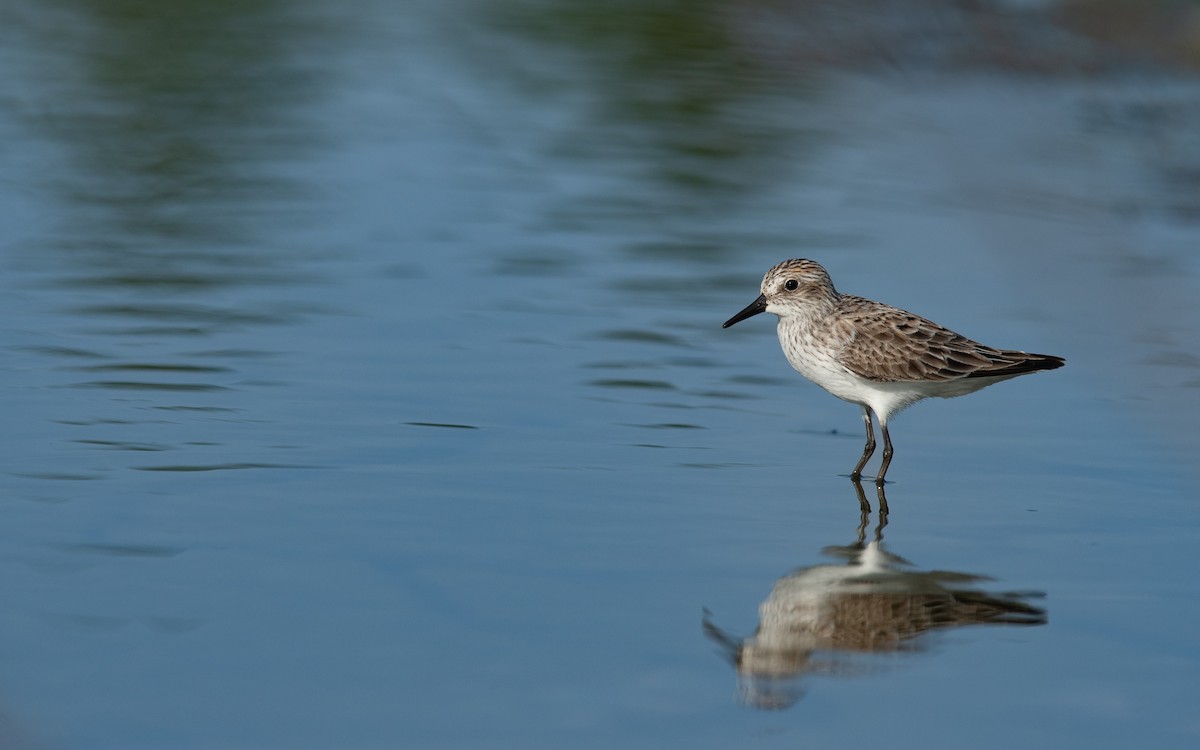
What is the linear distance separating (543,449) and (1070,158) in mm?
10680

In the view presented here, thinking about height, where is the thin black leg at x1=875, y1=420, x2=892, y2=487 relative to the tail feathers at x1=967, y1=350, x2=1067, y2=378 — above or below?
below

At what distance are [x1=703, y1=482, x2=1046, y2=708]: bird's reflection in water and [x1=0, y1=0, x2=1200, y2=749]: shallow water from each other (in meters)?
0.05

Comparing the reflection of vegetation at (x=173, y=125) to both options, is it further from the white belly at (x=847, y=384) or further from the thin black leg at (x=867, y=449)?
the thin black leg at (x=867, y=449)

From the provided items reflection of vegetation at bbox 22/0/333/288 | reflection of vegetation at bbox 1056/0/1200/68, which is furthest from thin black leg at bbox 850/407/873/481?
reflection of vegetation at bbox 1056/0/1200/68

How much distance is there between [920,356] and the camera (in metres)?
10.3

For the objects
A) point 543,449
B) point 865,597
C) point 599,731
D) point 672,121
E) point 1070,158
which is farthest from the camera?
point 672,121

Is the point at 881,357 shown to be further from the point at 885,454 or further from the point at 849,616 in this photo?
the point at 849,616

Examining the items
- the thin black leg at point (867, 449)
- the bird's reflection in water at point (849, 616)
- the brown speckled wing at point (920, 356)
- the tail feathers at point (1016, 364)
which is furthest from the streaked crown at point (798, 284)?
the bird's reflection in water at point (849, 616)

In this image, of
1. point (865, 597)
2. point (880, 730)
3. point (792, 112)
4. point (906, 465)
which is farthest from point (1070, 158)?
point (880, 730)

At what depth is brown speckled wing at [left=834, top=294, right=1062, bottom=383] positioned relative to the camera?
1019 centimetres

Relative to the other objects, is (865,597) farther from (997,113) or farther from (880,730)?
(997,113)

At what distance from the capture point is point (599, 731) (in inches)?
261

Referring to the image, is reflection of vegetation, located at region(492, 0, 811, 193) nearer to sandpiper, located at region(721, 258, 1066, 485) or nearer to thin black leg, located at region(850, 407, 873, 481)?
sandpiper, located at region(721, 258, 1066, 485)

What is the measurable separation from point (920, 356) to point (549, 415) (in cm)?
220
